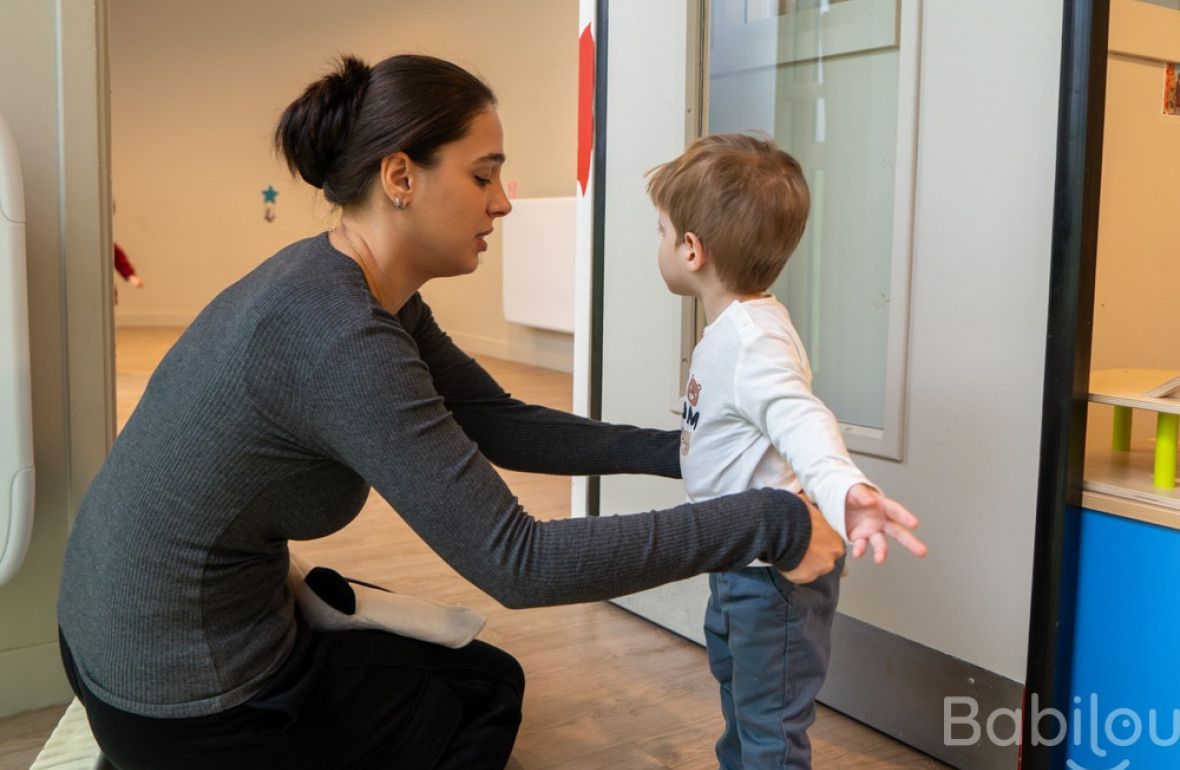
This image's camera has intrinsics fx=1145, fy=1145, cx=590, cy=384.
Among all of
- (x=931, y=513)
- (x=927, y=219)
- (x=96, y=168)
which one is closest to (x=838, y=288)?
(x=927, y=219)

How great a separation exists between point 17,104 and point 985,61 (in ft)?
4.76

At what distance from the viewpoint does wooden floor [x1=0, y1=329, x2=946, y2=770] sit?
1.73 metres

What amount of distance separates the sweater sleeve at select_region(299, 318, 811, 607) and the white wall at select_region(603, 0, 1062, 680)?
544mm

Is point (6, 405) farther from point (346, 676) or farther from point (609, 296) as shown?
point (609, 296)

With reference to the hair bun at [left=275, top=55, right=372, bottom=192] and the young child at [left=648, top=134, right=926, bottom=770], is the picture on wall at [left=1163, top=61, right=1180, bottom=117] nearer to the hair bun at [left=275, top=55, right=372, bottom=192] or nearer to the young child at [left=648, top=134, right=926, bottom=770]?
the young child at [left=648, top=134, right=926, bottom=770]

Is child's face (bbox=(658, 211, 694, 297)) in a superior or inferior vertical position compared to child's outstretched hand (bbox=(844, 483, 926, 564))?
superior

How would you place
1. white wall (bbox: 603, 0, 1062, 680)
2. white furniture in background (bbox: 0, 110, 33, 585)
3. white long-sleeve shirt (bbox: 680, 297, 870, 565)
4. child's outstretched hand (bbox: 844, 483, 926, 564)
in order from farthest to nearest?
1. white furniture in background (bbox: 0, 110, 33, 585)
2. white wall (bbox: 603, 0, 1062, 680)
3. white long-sleeve shirt (bbox: 680, 297, 870, 565)
4. child's outstretched hand (bbox: 844, 483, 926, 564)

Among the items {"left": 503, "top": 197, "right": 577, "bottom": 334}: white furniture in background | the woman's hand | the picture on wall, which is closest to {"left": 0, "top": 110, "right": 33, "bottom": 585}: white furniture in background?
the woman's hand

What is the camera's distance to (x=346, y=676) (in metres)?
1.45

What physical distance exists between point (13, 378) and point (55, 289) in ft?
0.71

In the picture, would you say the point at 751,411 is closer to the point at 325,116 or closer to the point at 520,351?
the point at 325,116

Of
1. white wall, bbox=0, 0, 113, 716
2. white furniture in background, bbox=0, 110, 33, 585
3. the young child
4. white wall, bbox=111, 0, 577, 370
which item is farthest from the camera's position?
white wall, bbox=111, 0, 577, 370

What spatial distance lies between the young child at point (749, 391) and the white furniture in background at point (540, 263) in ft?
15.1

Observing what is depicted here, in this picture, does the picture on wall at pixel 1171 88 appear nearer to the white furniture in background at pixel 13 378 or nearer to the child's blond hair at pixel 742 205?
the child's blond hair at pixel 742 205
